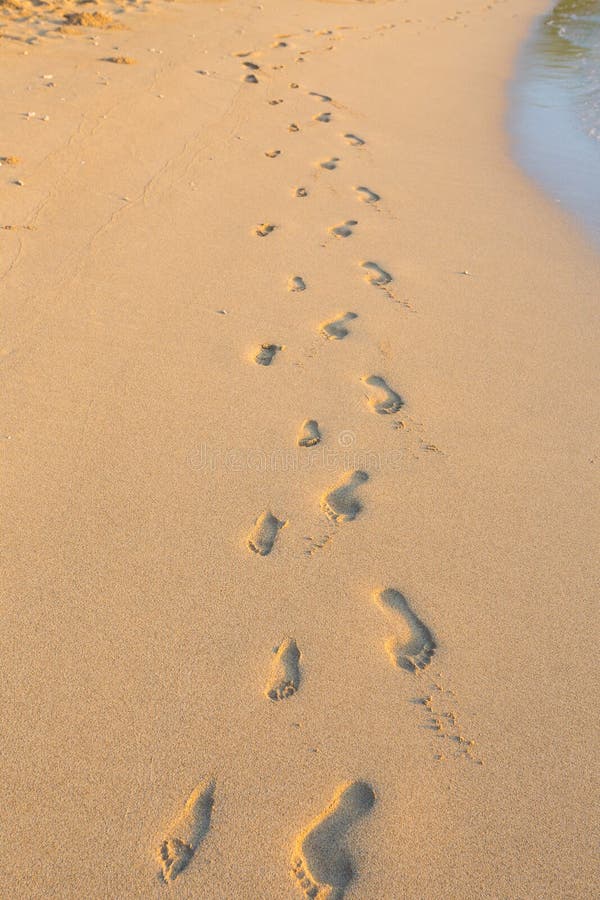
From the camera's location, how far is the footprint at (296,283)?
10.4 ft

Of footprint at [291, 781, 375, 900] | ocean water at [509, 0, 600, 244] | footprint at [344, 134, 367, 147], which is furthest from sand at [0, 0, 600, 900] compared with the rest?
footprint at [344, 134, 367, 147]

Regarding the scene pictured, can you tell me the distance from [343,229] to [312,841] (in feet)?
9.58

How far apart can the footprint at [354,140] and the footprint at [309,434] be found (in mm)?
2959

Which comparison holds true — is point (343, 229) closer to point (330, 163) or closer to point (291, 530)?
point (330, 163)

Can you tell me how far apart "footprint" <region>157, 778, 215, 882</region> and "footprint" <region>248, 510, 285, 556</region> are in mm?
650

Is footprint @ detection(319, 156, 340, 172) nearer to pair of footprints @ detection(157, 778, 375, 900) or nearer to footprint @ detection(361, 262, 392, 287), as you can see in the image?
footprint @ detection(361, 262, 392, 287)

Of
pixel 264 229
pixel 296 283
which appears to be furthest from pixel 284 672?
pixel 264 229

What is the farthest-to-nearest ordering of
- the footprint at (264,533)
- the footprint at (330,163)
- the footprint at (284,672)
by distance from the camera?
the footprint at (330,163) < the footprint at (264,533) < the footprint at (284,672)

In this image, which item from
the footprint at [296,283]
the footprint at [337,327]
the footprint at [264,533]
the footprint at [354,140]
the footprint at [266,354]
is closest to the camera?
the footprint at [264,533]

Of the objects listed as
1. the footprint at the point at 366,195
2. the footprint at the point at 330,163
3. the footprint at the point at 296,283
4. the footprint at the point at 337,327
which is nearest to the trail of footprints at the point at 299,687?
the footprint at the point at 337,327

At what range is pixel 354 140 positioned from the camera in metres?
4.83

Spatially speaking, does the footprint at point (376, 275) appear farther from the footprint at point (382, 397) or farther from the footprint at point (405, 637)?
the footprint at point (405, 637)

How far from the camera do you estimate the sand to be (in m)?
1.45

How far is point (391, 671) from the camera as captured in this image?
1.72 metres
